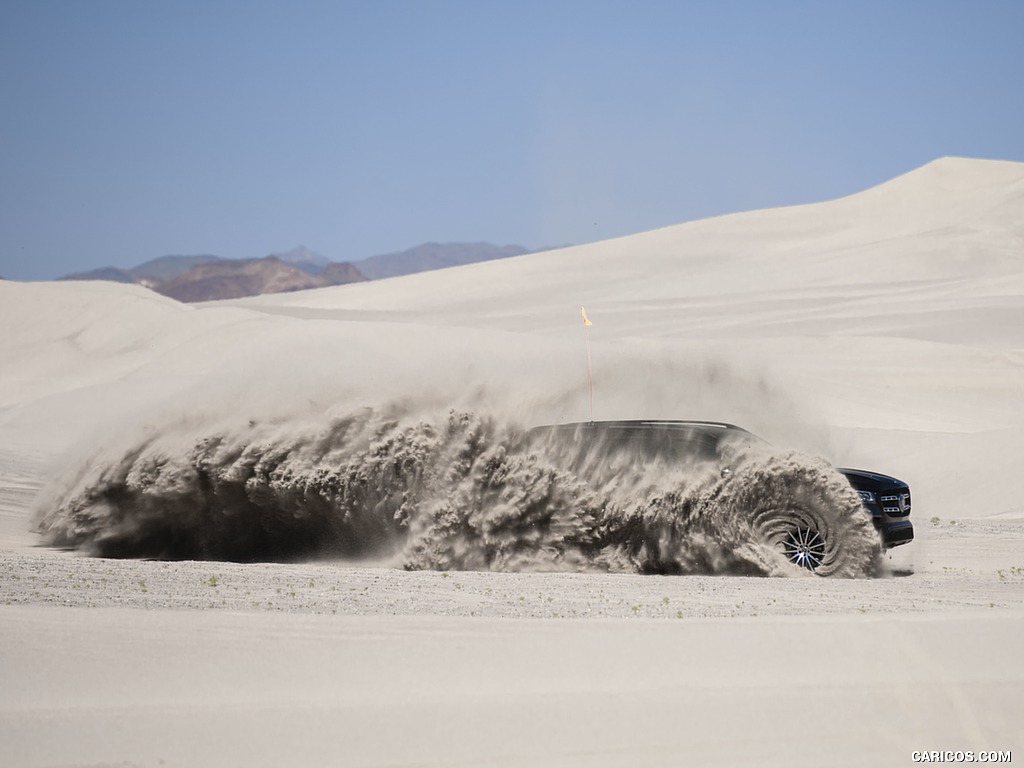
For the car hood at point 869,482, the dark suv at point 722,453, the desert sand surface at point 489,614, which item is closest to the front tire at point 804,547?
the dark suv at point 722,453

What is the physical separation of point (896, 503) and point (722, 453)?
1.56 m

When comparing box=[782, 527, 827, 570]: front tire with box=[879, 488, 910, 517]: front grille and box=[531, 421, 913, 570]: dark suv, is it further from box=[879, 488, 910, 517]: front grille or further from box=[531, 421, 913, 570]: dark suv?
box=[879, 488, 910, 517]: front grille

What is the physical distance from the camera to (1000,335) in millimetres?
35188

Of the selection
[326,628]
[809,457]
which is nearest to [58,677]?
[326,628]

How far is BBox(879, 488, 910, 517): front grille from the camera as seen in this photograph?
31.0 ft

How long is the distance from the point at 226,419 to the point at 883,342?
24613 mm

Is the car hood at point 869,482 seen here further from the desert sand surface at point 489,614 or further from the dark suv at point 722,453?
the desert sand surface at point 489,614

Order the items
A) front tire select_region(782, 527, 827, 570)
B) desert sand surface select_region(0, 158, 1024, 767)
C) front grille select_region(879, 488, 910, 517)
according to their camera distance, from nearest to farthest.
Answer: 1. desert sand surface select_region(0, 158, 1024, 767)
2. front tire select_region(782, 527, 827, 570)
3. front grille select_region(879, 488, 910, 517)

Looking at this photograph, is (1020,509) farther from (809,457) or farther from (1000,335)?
(1000,335)

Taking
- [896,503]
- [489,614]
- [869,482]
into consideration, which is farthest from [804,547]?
[489,614]

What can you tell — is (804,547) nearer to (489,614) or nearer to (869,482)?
(869,482)

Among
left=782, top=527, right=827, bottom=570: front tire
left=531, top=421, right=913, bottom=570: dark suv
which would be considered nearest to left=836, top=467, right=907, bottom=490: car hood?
left=531, top=421, right=913, bottom=570: dark suv

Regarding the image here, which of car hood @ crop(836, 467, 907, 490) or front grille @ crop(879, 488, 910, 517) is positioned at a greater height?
car hood @ crop(836, 467, 907, 490)

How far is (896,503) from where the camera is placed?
31.3ft
